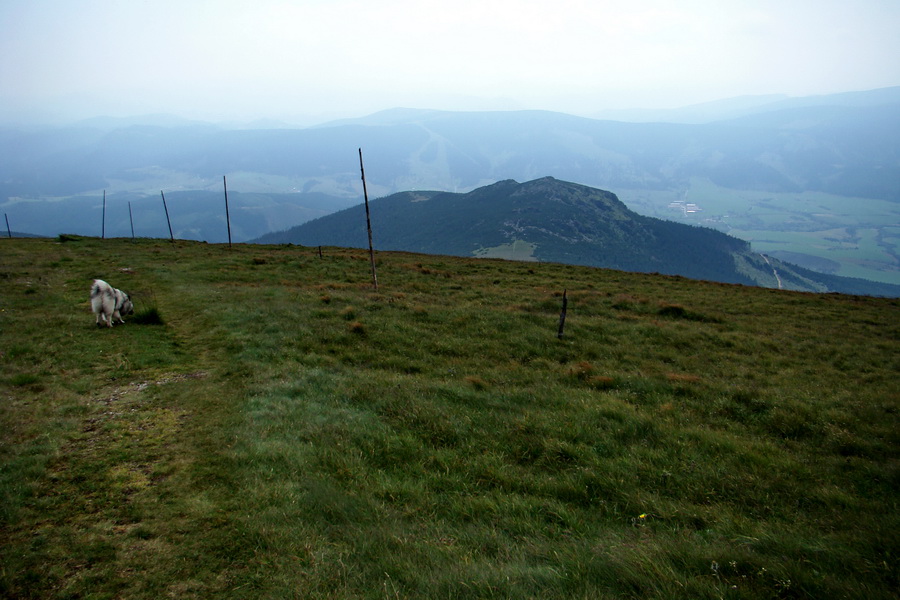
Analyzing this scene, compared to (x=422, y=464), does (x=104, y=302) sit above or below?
above

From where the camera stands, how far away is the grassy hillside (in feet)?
16.4

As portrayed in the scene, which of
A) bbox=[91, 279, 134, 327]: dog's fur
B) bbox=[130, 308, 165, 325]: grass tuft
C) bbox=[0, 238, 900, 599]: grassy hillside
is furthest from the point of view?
bbox=[130, 308, 165, 325]: grass tuft

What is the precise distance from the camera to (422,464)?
25.4 ft

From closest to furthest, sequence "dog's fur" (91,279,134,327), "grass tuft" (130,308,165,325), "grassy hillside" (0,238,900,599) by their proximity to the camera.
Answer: "grassy hillside" (0,238,900,599) → "dog's fur" (91,279,134,327) → "grass tuft" (130,308,165,325)

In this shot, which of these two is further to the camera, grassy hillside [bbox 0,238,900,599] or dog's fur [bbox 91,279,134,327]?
dog's fur [bbox 91,279,134,327]

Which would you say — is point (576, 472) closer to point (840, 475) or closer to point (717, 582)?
point (717, 582)

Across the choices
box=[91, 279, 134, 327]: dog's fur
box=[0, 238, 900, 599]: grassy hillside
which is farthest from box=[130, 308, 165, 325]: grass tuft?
box=[91, 279, 134, 327]: dog's fur

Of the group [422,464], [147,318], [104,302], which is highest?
[104,302]

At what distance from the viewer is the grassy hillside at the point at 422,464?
16.4ft

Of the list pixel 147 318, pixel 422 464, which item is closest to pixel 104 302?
pixel 147 318

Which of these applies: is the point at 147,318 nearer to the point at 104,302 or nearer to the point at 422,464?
the point at 104,302

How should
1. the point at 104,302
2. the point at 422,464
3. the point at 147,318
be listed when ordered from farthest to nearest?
the point at 147,318, the point at 104,302, the point at 422,464

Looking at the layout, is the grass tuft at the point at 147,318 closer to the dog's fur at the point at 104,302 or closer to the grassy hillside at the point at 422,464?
the grassy hillside at the point at 422,464

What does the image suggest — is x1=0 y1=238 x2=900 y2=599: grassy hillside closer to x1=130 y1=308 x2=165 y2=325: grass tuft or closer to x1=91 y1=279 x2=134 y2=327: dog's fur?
x1=130 y1=308 x2=165 y2=325: grass tuft
